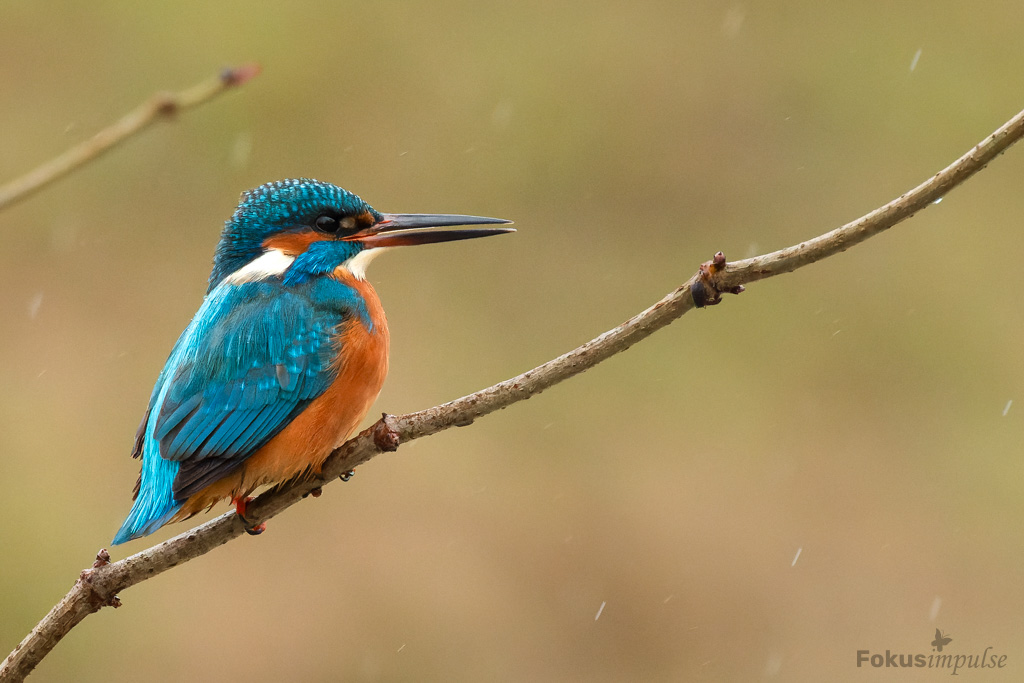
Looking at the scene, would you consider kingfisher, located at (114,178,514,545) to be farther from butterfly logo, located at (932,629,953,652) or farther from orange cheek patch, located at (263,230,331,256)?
butterfly logo, located at (932,629,953,652)

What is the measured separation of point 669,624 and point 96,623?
2681mm

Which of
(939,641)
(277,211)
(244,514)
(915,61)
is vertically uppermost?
(915,61)

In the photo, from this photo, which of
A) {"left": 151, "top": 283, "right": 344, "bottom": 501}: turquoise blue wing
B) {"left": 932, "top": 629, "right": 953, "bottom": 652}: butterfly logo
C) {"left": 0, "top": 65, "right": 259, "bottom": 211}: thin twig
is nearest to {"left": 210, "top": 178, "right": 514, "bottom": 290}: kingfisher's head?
{"left": 151, "top": 283, "right": 344, "bottom": 501}: turquoise blue wing

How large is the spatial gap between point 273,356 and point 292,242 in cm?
34

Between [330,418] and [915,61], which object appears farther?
[915,61]

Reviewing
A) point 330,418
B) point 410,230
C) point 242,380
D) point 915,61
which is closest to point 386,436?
point 330,418

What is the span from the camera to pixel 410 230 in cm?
264

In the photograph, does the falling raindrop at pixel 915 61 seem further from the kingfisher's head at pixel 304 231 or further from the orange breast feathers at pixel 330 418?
the orange breast feathers at pixel 330 418

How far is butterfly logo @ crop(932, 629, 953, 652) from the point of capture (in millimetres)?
4462

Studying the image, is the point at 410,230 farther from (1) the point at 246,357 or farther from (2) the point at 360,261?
(1) the point at 246,357

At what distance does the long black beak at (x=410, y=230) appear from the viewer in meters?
2.52

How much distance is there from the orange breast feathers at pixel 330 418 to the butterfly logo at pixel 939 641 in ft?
9.98

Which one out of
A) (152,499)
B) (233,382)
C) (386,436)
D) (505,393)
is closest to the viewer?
(505,393)

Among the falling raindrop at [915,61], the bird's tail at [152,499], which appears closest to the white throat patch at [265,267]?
the bird's tail at [152,499]
